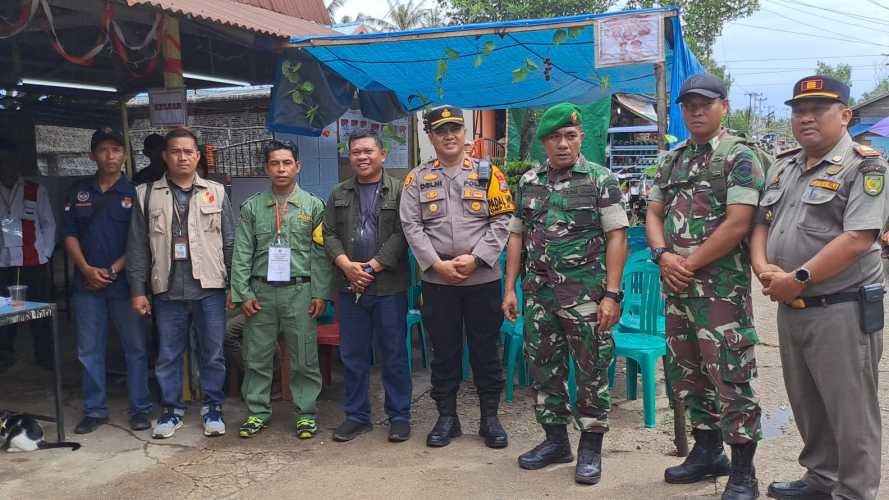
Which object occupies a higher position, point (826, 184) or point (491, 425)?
point (826, 184)

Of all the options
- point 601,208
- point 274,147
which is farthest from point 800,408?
point 274,147

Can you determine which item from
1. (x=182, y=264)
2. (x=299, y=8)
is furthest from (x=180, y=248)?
(x=299, y=8)

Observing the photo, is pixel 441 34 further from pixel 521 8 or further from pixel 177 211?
pixel 521 8

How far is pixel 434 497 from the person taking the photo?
10.8 ft

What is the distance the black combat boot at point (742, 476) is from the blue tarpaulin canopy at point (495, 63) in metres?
2.22

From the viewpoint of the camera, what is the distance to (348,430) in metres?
4.08

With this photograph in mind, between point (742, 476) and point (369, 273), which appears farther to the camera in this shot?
point (369, 273)

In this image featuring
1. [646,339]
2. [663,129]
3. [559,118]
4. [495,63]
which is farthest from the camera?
[495,63]

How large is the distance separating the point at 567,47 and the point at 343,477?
3.22 meters

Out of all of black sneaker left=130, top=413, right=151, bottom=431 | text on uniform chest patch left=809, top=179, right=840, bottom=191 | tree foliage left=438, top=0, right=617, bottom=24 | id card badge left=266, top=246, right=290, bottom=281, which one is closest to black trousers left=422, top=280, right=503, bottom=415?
id card badge left=266, top=246, right=290, bottom=281

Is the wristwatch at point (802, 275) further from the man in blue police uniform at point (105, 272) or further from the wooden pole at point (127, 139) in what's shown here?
the wooden pole at point (127, 139)

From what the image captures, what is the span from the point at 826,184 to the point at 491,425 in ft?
6.73

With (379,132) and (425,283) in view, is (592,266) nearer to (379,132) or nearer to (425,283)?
(425,283)

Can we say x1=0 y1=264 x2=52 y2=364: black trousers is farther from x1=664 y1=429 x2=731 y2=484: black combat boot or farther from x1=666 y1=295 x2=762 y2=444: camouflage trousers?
x1=666 y1=295 x2=762 y2=444: camouflage trousers
